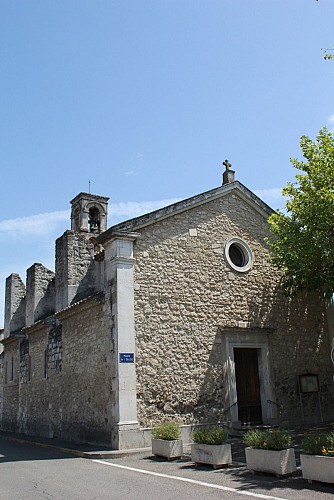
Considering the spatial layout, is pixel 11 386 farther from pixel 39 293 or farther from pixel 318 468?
pixel 318 468

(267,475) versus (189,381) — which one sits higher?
(189,381)

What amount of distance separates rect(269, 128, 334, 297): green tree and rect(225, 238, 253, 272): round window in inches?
52.6

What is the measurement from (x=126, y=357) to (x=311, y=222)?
604cm

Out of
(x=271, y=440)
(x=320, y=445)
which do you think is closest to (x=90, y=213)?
(x=271, y=440)

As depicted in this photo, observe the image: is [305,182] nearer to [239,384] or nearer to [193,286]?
[193,286]

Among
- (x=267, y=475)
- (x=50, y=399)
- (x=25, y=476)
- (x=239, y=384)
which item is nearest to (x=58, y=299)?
(x=50, y=399)

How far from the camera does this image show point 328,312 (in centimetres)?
1695

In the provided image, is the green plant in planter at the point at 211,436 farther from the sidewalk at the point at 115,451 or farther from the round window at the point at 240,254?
the round window at the point at 240,254

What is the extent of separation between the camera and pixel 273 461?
25.7ft

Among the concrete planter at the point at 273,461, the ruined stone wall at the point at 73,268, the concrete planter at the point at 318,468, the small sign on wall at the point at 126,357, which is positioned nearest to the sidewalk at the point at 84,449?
the small sign on wall at the point at 126,357

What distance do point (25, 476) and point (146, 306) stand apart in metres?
5.15

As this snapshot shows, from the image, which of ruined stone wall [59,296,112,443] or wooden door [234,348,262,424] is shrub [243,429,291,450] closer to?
ruined stone wall [59,296,112,443]

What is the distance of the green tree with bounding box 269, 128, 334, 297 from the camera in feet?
41.6

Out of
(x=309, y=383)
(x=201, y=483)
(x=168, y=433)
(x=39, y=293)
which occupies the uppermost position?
(x=39, y=293)
